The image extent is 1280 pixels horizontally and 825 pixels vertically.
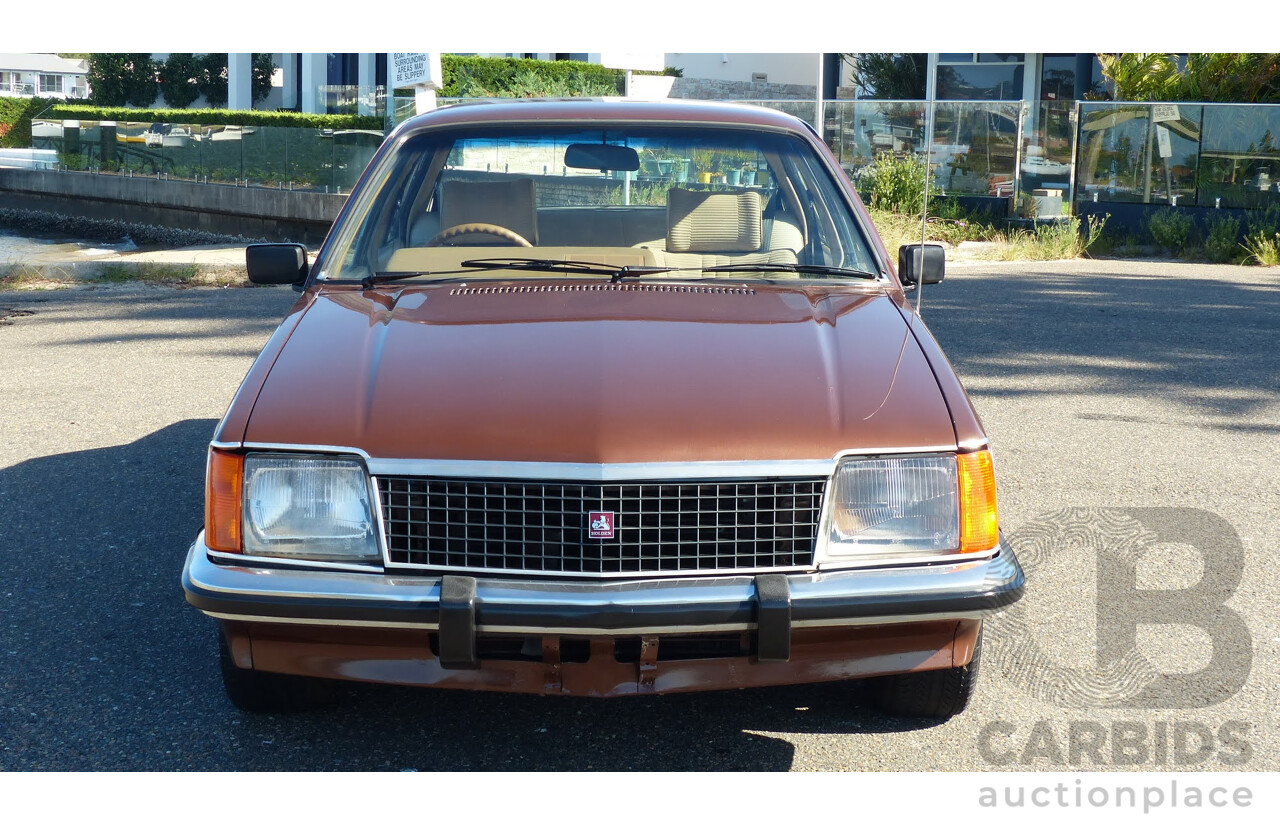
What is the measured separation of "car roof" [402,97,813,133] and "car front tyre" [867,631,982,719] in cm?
201

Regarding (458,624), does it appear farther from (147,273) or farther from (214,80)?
(214,80)

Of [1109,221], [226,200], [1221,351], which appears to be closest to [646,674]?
[1221,351]

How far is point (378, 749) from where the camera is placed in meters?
3.34

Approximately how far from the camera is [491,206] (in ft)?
14.2

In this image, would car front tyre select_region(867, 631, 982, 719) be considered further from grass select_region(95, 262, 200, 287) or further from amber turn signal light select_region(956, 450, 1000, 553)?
grass select_region(95, 262, 200, 287)

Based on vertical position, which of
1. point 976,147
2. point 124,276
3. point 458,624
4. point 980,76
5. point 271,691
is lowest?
point 271,691

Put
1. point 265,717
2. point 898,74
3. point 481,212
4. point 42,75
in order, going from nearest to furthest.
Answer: point 265,717
point 481,212
point 898,74
point 42,75

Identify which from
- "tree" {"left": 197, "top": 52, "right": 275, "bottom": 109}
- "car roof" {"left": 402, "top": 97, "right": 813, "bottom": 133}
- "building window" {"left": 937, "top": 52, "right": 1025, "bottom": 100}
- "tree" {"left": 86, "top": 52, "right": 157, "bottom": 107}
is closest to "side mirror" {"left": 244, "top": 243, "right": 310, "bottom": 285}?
"car roof" {"left": 402, "top": 97, "right": 813, "bottom": 133}

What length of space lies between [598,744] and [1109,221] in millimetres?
16156

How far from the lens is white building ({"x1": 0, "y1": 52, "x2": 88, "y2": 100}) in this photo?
78.7 m

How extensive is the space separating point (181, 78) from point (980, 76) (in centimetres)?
2224

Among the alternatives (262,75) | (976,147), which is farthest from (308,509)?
(262,75)

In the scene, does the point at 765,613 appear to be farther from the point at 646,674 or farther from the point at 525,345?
the point at 525,345

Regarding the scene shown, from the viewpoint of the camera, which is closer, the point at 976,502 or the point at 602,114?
the point at 976,502
